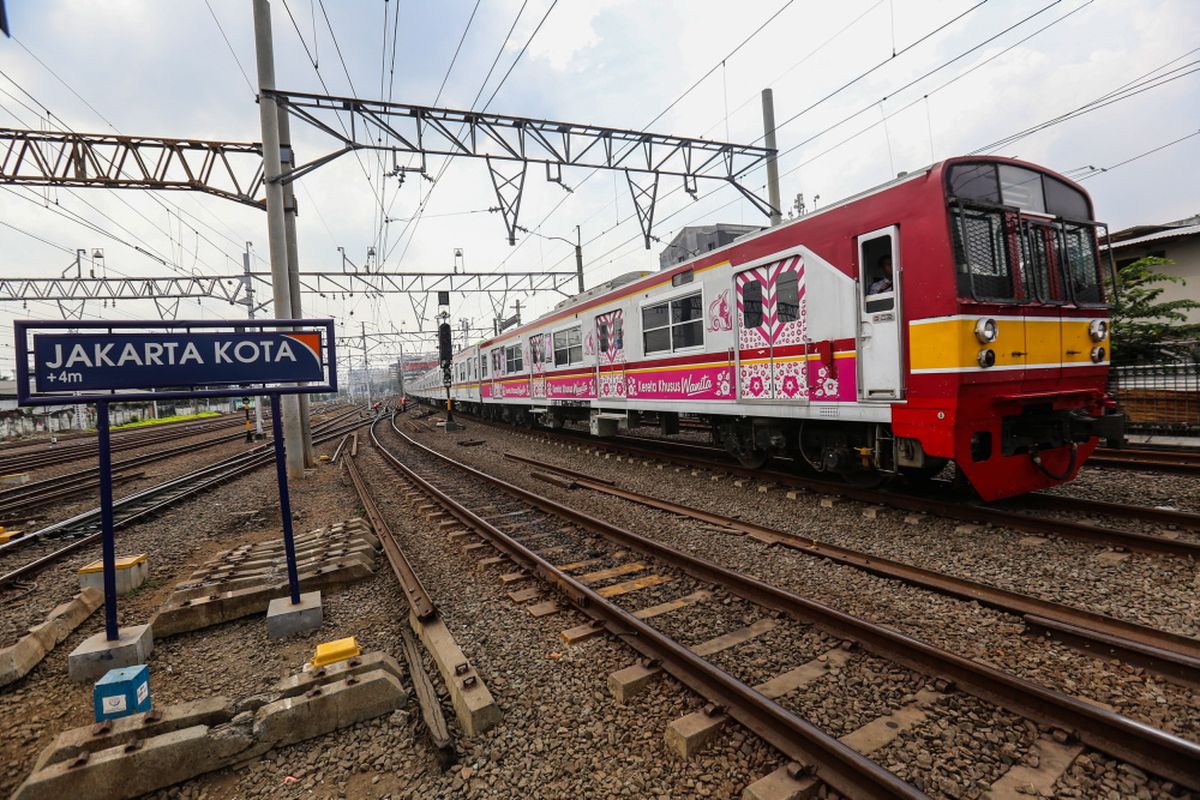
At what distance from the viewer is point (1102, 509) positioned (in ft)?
17.7

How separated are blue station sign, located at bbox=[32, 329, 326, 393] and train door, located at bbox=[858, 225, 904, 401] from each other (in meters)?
5.24

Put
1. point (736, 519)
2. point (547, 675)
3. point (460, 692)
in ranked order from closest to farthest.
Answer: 1. point (460, 692)
2. point (547, 675)
3. point (736, 519)

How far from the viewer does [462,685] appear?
3004mm

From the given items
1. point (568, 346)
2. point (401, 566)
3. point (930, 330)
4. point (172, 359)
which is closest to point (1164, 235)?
point (930, 330)

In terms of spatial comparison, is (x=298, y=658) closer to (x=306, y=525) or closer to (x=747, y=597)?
(x=747, y=597)

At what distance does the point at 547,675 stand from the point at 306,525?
5610mm

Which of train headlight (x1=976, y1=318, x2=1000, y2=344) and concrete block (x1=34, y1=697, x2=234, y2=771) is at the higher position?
train headlight (x1=976, y1=318, x2=1000, y2=344)

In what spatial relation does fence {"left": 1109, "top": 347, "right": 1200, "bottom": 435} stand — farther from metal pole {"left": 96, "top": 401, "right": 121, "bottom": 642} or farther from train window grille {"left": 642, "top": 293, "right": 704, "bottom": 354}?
metal pole {"left": 96, "top": 401, "right": 121, "bottom": 642}

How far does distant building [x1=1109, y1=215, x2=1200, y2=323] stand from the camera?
616 inches

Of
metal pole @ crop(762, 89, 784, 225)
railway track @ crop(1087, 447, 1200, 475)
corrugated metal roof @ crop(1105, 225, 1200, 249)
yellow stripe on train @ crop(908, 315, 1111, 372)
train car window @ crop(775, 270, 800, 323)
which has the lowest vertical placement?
railway track @ crop(1087, 447, 1200, 475)

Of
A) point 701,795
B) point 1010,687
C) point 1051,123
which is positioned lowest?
point 701,795

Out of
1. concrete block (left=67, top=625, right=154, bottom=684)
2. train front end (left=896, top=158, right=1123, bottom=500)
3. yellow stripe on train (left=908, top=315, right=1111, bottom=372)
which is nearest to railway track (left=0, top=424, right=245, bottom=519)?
concrete block (left=67, top=625, right=154, bottom=684)

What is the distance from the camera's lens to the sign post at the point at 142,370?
331 cm

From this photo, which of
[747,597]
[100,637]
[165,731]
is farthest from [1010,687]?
[100,637]
